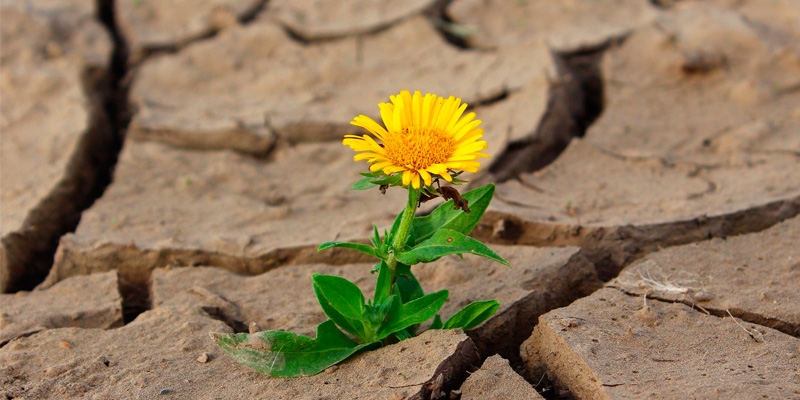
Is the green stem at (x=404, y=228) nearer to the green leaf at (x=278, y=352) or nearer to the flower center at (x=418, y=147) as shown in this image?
the flower center at (x=418, y=147)

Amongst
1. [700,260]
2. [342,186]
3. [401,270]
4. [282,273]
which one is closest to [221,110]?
[342,186]

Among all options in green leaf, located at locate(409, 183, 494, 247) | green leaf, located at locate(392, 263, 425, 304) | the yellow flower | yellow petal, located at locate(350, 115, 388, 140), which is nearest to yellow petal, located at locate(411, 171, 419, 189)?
the yellow flower

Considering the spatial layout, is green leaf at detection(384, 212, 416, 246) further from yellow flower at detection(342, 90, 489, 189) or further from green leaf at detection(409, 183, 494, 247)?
yellow flower at detection(342, 90, 489, 189)

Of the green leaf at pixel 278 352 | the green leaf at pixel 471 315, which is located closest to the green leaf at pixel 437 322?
the green leaf at pixel 471 315

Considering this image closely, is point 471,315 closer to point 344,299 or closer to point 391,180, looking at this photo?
point 344,299

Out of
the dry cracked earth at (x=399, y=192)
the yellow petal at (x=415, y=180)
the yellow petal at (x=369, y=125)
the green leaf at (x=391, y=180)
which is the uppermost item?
the yellow petal at (x=369, y=125)

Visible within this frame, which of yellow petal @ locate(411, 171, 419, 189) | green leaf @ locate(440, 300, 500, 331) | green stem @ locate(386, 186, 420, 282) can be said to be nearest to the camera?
yellow petal @ locate(411, 171, 419, 189)

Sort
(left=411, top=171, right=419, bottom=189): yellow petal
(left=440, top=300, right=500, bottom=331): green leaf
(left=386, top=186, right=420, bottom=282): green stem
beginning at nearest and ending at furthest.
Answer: (left=411, top=171, right=419, bottom=189): yellow petal → (left=386, top=186, right=420, bottom=282): green stem → (left=440, top=300, right=500, bottom=331): green leaf
